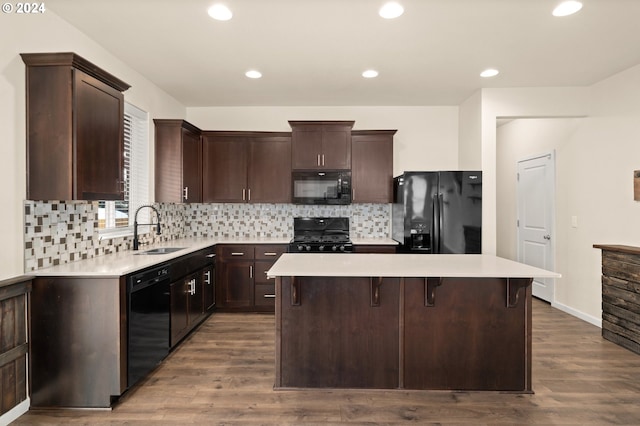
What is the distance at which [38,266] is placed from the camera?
2.39 metres

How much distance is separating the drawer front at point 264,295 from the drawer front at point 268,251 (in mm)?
352

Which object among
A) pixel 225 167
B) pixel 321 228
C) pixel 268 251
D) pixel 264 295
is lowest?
pixel 264 295

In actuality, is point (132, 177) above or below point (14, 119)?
below

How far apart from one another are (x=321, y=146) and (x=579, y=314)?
374 centimetres

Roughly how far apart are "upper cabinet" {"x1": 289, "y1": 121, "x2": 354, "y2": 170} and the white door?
276 centimetres

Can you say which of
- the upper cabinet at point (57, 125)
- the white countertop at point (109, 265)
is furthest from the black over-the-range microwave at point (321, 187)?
the upper cabinet at point (57, 125)

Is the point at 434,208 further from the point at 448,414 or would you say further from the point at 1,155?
the point at 1,155

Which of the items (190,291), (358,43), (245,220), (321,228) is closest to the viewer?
(358,43)

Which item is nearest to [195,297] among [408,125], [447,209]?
[447,209]

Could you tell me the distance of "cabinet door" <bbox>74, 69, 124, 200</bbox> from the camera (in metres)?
2.32

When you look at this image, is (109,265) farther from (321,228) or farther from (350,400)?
(321,228)

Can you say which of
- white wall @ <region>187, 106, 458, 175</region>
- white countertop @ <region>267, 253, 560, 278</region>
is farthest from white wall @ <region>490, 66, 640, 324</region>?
white countertop @ <region>267, 253, 560, 278</region>

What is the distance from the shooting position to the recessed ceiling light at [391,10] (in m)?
2.41

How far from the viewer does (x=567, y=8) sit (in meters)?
2.46
